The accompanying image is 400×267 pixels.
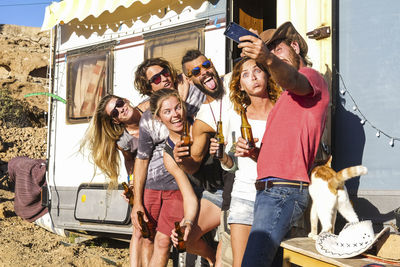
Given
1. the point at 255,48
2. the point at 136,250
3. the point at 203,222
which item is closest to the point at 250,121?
the point at 255,48

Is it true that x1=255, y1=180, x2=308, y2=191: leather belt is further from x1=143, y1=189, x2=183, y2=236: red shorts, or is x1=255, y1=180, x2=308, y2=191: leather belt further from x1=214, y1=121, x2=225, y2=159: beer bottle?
x1=143, y1=189, x2=183, y2=236: red shorts

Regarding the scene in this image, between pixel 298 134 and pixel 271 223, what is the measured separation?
1.49ft

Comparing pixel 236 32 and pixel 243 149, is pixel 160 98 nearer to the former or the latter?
pixel 243 149

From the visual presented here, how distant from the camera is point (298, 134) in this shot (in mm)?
2451

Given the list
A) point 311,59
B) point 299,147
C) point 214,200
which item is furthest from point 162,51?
point 299,147

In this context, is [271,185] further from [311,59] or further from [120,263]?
[120,263]

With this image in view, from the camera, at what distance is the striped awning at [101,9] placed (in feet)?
17.4

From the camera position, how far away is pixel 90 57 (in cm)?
617

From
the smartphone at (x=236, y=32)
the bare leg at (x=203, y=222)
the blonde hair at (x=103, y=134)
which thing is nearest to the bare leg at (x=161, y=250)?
the bare leg at (x=203, y=222)

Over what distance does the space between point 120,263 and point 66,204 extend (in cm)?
121

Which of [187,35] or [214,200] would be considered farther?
[187,35]

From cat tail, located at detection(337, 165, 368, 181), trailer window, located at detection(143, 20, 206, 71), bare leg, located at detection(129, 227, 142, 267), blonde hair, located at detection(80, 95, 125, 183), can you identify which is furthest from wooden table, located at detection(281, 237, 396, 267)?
trailer window, located at detection(143, 20, 206, 71)

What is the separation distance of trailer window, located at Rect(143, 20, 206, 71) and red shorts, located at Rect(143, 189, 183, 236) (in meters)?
1.75

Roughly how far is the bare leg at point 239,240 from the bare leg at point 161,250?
0.95m
